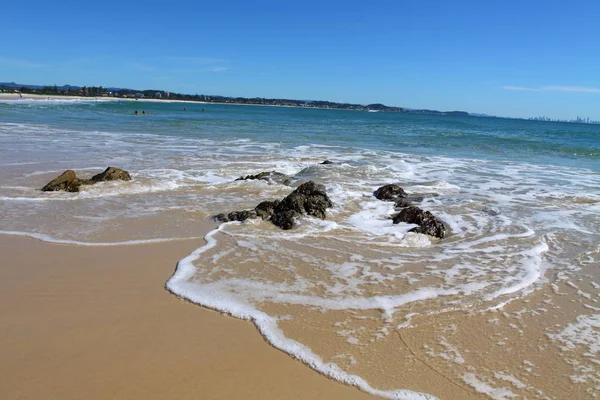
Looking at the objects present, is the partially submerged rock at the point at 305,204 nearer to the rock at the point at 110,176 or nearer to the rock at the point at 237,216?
the rock at the point at 237,216

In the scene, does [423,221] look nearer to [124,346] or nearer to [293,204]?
[293,204]

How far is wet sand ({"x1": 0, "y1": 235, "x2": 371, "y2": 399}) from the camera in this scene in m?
3.41

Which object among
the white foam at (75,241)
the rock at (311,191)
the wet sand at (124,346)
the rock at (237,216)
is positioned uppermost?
the rock at (311,191)

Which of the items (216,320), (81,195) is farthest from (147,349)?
(81,195)

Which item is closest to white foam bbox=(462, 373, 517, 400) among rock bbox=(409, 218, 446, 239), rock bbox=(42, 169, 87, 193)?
rock bbox=(409, 218, 446, 239)

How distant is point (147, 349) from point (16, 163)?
39.4 ft

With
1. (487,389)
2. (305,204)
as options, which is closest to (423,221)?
(305,204)

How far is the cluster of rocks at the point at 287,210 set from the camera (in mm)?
8086

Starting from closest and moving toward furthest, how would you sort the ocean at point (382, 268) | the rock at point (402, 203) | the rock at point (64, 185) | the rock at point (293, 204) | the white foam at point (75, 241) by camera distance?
the ocean at point (382, 268) < the white foam at point (75, 241) < the rock at point (293, 204) < the rock at point (64, 185) < the rock at point (402, 203)

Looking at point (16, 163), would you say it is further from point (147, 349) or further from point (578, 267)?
point (578, 267)

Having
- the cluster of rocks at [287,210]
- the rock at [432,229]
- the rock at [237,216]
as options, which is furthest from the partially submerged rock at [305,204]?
the rock at [432,229]

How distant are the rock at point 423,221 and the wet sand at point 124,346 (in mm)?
4340

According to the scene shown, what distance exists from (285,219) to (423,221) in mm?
2420

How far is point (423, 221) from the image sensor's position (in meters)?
8.17
